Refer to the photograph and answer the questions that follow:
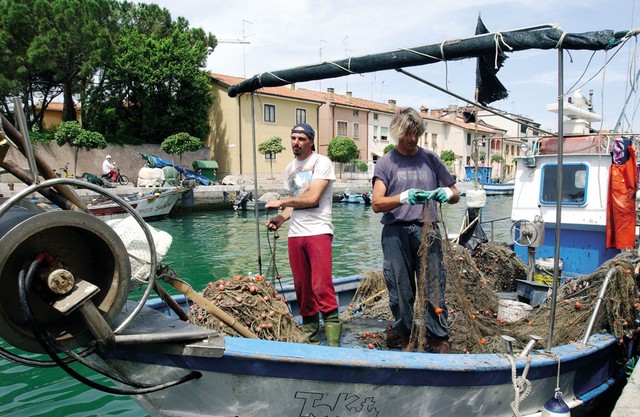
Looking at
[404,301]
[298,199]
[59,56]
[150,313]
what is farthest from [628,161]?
[59,56]

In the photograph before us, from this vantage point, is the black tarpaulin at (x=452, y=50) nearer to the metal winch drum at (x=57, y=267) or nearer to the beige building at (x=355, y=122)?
the metal winch drum at (x=57, y=267)

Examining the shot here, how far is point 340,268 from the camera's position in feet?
37.9

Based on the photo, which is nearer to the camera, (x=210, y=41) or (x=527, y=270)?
(x=527, y=270)

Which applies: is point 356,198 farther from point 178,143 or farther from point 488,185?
Result: point 488,185

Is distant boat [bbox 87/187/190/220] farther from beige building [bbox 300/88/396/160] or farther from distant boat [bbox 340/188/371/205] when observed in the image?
beige building [bbox 300/88/396/160]

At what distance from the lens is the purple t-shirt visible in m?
3.77

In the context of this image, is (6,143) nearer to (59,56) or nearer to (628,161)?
(628,161)

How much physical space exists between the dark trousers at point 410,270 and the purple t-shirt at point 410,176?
88 mm

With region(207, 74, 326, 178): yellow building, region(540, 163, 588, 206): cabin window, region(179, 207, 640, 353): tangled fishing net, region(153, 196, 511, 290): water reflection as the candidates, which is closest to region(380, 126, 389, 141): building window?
region(207, 74, 326, 178): yellow building

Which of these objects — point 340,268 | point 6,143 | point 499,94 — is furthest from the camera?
point 340,268

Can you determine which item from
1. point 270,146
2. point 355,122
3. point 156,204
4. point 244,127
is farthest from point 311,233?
point 355,122

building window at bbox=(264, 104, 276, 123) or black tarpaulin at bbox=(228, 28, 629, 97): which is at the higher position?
building window at bbox=(264, 104, 276, 123)

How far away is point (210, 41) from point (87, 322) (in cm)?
3519

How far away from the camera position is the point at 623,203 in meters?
5.79
